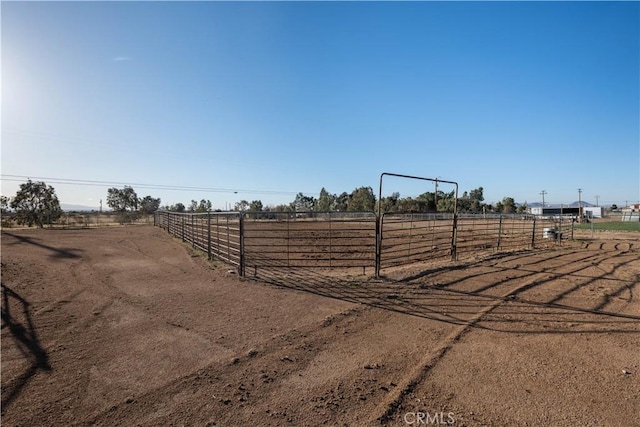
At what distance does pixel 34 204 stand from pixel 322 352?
120ft

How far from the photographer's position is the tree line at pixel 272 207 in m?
29.0

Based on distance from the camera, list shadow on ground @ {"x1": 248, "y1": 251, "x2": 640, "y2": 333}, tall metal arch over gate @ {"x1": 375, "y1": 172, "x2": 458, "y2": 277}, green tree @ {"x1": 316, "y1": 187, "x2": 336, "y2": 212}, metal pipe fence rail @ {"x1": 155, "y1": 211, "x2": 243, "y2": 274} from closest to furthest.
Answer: shadow on ground @ {"x1": 248, "y1": 251, "x2": 640, "y2": 333}, tall metal arch over gate @ {"x1": 375, "y1": 172, "x2": 458, "y2": 277}, metal pipe fence rail @ {"x1": 155, "y1": 211, "x2": 243, "y2": 274}, green tree @ {"x1": 316, "y1": 187, "x2": 336, "y2": 212}

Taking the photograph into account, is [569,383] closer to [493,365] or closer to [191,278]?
[493,365]

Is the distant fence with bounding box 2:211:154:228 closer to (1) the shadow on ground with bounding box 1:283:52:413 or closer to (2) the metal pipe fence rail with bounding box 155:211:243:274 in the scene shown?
(2) the metal pipe fence rail with bounding box 155:211:243:274

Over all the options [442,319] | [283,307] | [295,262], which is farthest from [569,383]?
[295,262]

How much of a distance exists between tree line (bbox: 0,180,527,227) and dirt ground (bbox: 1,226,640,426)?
9.60 feet

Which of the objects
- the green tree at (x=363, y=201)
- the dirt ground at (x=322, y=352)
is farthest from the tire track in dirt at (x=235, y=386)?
the green tree at (x=363, y=201)

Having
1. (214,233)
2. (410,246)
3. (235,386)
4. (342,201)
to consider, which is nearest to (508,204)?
(342,201)

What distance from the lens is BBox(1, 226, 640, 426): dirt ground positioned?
2.72 m

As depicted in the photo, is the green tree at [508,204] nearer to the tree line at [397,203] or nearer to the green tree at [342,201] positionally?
the tree line at [397,203]

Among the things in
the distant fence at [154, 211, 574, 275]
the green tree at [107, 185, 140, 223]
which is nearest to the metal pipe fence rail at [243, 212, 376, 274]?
the distant fence at [154, 211, 574, 275]

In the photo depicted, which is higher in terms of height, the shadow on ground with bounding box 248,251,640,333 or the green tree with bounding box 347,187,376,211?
the green tree with bounding box 347,187,376,211

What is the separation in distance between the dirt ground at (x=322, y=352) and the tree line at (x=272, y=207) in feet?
9.60

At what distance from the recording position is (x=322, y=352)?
3797 millimetres
